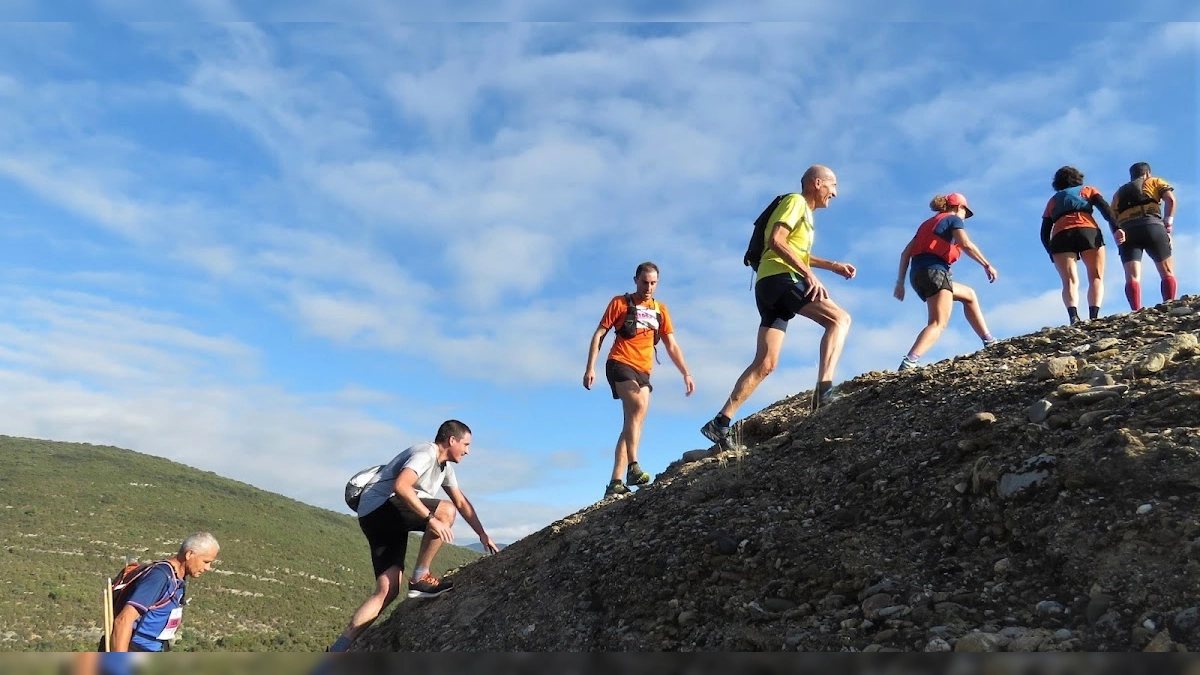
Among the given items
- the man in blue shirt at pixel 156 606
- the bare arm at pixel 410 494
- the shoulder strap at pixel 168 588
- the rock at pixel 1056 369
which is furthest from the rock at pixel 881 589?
the shoulder strap at pixel 168 588

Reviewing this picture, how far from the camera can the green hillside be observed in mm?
45562

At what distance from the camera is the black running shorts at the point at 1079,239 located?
851 centimetres

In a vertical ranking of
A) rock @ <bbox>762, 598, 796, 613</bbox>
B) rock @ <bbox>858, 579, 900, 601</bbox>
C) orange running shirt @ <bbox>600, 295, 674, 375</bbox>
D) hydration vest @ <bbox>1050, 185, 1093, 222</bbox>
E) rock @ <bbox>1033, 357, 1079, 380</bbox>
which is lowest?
rock @ <bbox>762, 598, 796, 613</bbox>

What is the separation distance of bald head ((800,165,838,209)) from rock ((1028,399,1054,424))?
2.45m

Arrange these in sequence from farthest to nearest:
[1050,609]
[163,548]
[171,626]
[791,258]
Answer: [163,548] → [791,258] → [171,626] → [1050,609]

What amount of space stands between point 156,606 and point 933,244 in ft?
23.8

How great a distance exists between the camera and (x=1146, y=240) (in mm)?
8695

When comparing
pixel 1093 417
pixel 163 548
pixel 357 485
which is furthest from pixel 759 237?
pixel 163 548

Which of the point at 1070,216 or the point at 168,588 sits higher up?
the point at 1070,216

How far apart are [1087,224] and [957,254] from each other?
5.79 feet

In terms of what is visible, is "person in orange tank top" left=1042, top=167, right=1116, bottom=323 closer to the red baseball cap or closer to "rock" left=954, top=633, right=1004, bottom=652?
the red baseball cap

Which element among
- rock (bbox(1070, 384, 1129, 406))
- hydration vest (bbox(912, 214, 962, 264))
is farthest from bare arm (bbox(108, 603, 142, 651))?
hydration vest (bbox(912, 214, 962, 264))

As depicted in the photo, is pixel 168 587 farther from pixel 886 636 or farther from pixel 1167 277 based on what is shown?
pixel 1167 277

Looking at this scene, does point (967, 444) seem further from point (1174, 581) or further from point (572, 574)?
point (572, 574)
